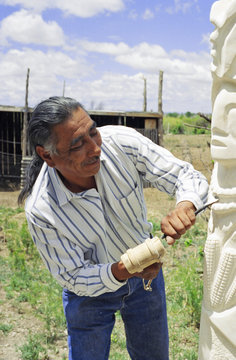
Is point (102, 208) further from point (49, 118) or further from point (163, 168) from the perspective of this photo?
point (49, 118)

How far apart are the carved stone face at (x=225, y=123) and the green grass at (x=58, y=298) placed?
1.95 metres

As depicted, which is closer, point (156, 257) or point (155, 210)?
point (156, 257)

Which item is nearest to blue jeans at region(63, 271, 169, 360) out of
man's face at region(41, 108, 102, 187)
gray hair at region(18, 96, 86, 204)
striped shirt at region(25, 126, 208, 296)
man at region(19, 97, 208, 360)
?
man at region(19, 97, 208, 360)

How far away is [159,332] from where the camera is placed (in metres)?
2.14

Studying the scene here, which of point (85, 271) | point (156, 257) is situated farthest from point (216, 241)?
point (85, 271)

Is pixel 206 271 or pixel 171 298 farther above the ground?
pixel 206 271

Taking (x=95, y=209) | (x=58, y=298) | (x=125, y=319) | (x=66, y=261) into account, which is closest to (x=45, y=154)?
(x=95, y=209)

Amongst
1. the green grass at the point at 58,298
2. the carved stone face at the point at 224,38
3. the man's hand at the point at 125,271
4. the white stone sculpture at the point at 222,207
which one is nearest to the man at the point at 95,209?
the man's hand at the point at 125,271

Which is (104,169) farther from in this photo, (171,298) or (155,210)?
(155,210)

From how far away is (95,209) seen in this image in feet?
6.25

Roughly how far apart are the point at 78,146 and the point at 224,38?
28.2 inches

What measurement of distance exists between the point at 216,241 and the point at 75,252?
644mm

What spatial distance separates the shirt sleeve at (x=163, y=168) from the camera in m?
1.80

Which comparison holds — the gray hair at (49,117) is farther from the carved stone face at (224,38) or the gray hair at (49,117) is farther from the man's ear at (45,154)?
the carved stone face at (224,38)
